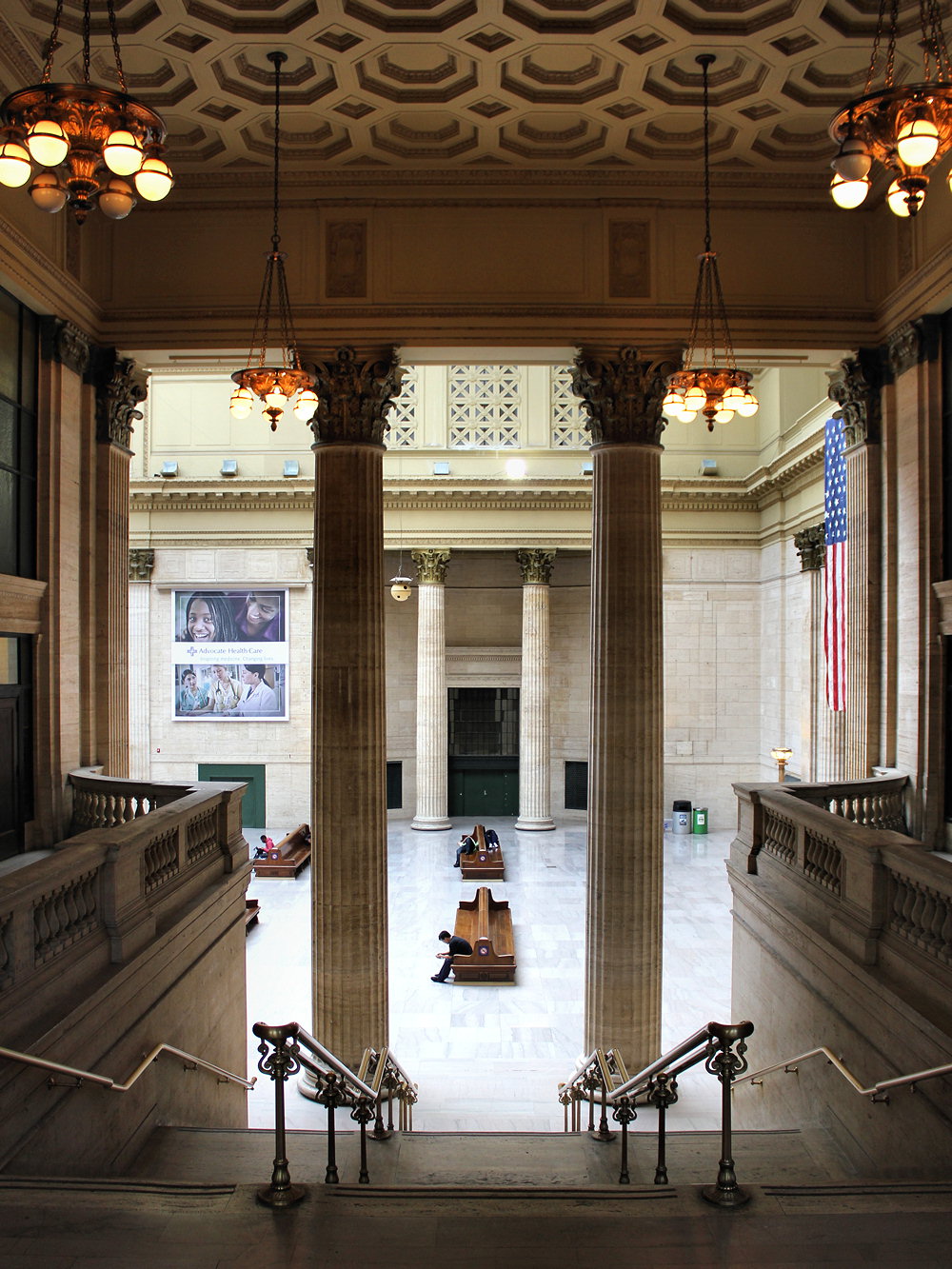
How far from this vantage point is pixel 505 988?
436 inches

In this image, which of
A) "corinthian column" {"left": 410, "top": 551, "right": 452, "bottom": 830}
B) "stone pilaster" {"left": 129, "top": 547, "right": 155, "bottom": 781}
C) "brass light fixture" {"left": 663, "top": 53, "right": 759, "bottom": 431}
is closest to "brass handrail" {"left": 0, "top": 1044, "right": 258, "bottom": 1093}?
"brass light fixture" {"left": 663, "top": 53, "right": 759, "bottom": 431}

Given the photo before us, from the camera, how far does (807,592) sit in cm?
1738

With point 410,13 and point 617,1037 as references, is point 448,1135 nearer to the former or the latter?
point 617,1037

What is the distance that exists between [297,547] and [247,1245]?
58.1 feet

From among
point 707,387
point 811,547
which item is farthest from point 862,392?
point 811,547

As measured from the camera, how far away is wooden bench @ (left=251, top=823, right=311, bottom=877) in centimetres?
1698

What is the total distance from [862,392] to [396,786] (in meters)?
15.6

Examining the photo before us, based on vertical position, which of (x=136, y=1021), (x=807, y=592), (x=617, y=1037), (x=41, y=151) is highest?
(x=41, y=151)

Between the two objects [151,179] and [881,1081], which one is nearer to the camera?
[151,179]

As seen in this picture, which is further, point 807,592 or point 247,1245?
point 807,592

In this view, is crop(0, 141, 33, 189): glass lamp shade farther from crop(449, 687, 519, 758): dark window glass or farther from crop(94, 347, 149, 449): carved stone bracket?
crop(449, 687, 519, 758): dark window glass

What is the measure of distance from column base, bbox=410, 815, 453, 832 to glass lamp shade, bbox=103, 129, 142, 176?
17.5 m

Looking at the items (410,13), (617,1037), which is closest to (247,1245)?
(617,1037)

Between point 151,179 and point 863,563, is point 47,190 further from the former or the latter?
point 863,563
